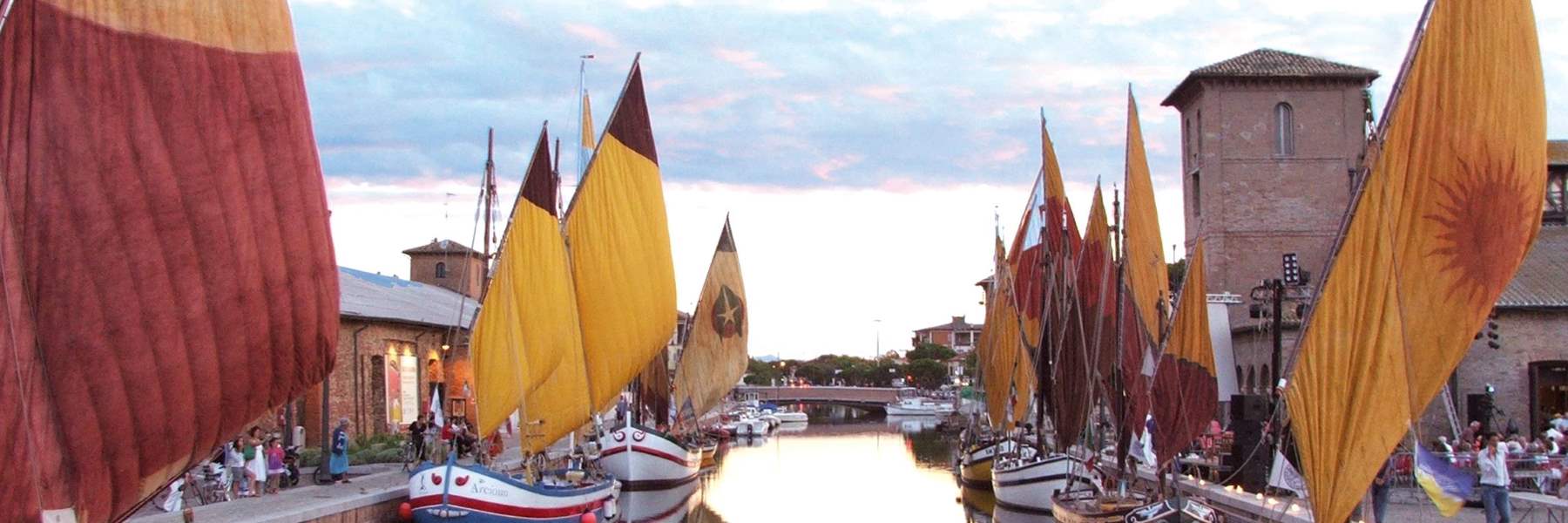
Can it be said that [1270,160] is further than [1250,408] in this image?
Yes

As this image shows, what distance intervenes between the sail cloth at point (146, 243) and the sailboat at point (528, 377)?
16314mm

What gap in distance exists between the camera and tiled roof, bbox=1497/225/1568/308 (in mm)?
46219

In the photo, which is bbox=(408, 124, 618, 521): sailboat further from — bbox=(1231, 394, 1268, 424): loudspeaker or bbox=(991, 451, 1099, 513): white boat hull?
bbox=(1231, 394, 1268, 424): loudspeaker

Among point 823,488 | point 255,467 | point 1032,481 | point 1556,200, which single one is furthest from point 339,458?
point 1556,200

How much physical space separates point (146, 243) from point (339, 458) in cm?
2150

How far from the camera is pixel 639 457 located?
144 ft

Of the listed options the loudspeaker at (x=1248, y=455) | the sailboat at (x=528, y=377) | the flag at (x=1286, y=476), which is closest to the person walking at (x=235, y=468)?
the sailboat at (x=528, y=377)

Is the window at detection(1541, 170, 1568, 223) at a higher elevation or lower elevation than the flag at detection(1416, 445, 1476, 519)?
higher

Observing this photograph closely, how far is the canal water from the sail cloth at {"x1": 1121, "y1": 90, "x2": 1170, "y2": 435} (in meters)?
8.37

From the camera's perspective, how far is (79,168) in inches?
397

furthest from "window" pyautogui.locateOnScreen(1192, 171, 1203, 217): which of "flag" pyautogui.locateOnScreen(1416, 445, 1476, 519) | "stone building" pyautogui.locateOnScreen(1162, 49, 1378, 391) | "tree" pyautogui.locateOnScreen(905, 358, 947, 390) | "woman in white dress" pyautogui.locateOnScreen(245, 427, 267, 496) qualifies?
"tree" pyautogui.locateOnScreen(905, 358, 947, 390)

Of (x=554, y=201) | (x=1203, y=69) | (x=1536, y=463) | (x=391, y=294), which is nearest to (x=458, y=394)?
(x=391, y=294)

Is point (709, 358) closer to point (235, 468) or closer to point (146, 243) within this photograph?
point (235, 468)

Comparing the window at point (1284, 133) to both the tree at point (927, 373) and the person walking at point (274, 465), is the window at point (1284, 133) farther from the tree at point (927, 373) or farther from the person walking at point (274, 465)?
the tree at point (927, 373)
